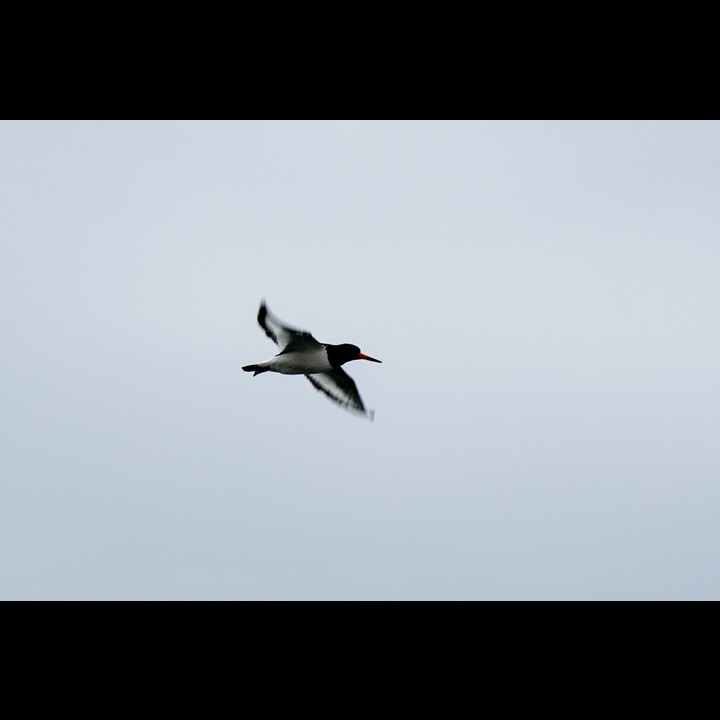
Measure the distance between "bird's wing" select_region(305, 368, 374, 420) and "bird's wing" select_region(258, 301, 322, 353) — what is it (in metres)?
1.11

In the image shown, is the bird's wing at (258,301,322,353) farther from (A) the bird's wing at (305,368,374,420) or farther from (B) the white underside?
(A) the bird's wing at (305,368,374,420)

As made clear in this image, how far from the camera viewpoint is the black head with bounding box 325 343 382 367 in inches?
585

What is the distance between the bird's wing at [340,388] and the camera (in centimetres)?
1546

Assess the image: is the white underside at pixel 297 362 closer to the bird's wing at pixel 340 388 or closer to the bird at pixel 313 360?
the bird at pixel 313 360

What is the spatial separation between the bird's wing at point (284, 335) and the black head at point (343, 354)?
0.42 meters

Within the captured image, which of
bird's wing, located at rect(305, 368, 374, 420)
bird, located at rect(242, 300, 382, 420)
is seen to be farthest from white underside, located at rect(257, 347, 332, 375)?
bird's wing, located at rect(305, 368, 374, 420)

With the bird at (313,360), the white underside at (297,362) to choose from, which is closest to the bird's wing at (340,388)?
the bird at (313,360)

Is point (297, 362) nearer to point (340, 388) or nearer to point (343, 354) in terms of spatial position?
point (343, 354)

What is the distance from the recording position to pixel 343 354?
15.0m

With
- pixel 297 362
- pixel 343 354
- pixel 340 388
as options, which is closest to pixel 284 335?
pixel 297 362
